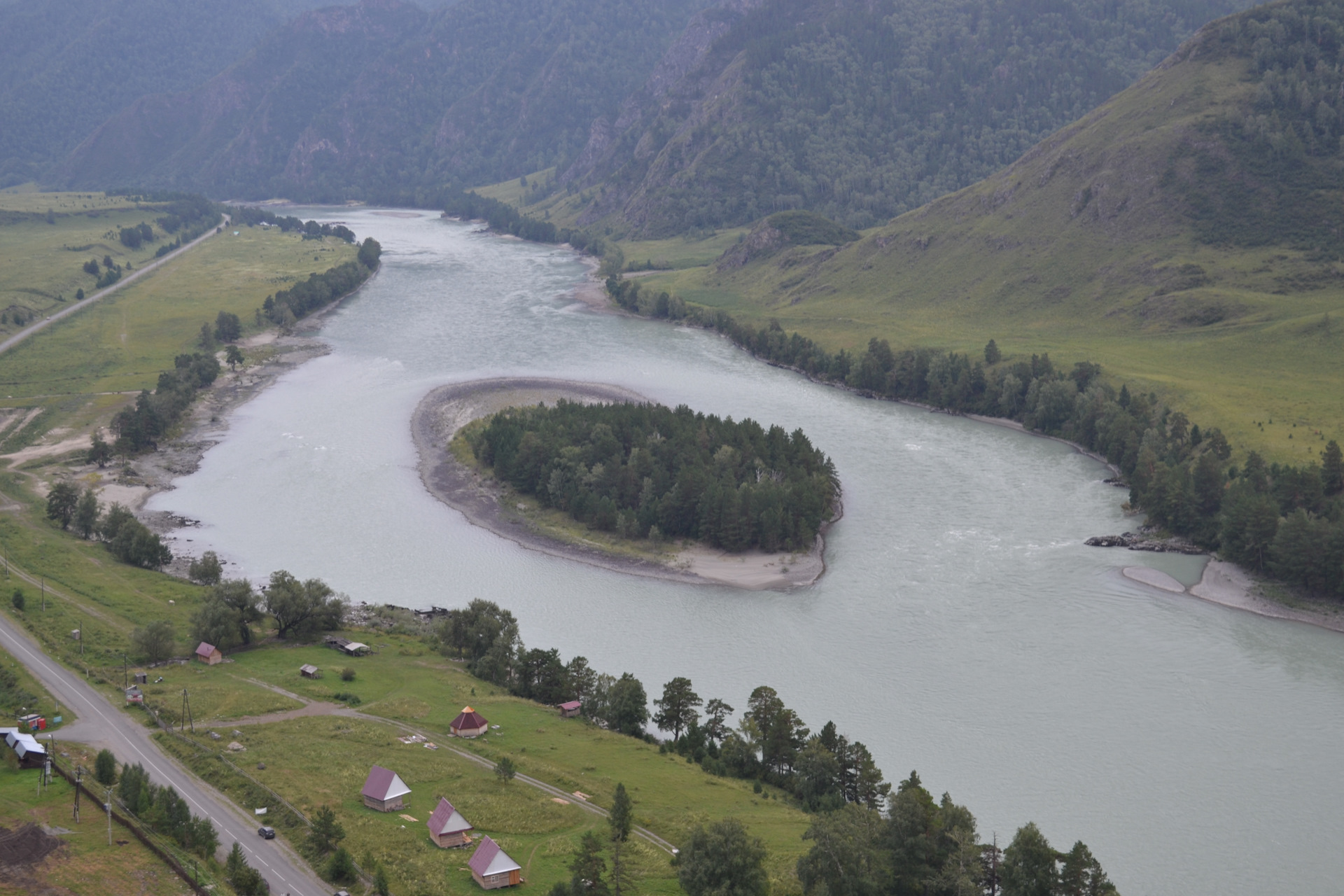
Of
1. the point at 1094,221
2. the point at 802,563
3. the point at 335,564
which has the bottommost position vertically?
the point at 335,564

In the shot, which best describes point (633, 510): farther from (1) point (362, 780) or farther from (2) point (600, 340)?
(2) point (600, 340)

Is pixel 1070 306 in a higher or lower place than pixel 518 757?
higher

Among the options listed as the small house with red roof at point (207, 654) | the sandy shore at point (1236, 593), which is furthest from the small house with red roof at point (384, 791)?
the sandy shore at point (1236, 593)

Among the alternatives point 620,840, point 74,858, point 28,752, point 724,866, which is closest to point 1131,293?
point 620,840

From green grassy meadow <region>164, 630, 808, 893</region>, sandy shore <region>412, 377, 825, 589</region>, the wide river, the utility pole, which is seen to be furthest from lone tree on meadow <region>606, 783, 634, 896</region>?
sandy shore <region>412, 377, 825, 589</region>

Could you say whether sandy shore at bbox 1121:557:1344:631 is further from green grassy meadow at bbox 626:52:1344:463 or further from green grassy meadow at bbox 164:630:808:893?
green grassy meadow at bbox 164:630:808:893

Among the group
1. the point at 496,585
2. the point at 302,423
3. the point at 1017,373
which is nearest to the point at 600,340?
the point at 302,423

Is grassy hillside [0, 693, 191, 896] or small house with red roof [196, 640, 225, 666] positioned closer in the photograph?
grassy hillside [0, 693, 191, 896]
